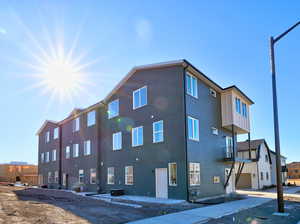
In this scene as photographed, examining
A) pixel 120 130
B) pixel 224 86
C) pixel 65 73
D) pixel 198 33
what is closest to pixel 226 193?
pixel 224 86

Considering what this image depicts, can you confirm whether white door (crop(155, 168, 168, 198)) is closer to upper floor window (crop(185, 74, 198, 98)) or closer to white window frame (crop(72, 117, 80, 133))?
upper floor window (crop(185, 74, 198, 98))

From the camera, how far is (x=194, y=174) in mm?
16125

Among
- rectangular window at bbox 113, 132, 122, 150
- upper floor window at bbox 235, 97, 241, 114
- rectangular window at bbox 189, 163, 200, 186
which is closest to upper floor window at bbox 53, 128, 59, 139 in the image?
rectangular window at bbox 113, 132, 122, 150

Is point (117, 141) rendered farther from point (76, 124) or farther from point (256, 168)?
point (256, 168)

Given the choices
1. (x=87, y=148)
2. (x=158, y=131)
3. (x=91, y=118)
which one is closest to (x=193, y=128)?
(x=158, y=131)

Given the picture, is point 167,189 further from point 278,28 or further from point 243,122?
point 278,28

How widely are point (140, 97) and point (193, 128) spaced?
484 cm

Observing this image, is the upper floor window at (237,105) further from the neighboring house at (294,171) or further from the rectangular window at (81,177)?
the neighboring house at (294,171)

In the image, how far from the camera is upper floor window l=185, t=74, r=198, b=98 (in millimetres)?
16859

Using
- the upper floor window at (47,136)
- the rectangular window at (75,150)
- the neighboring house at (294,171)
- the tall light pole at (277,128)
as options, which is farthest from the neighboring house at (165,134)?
the neighboring house at (294,171)

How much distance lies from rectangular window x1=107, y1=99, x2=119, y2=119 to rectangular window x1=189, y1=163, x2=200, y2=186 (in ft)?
27.8

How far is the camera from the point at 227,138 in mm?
21516

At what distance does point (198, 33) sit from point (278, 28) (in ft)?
13.9

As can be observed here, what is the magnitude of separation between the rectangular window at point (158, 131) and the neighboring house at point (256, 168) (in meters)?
14.0
